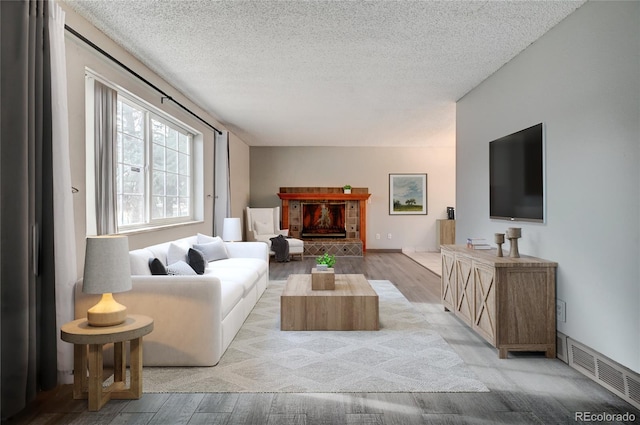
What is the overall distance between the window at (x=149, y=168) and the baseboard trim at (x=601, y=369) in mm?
3805

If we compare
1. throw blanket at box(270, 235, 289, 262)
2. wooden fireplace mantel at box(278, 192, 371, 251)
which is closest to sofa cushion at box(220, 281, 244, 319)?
throw blanket at box(270, 235, 289, 262)

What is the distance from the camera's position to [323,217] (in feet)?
33.9

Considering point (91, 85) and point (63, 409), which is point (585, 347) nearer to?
point (63, 409)

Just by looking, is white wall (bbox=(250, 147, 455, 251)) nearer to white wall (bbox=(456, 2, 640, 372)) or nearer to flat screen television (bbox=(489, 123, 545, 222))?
flat screen television (bbox=(489, 123, 545, 222))

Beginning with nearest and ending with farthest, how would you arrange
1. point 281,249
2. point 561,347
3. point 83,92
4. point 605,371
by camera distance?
point 605,371, point 561,347, point 83,92, point 281,249

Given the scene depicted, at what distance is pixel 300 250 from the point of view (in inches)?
351

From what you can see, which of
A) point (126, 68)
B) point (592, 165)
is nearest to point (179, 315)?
point (126, 68)

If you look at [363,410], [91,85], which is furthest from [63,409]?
[91,85]

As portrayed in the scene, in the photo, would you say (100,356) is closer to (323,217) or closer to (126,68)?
(126,68)

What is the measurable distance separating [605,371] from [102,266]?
3.14 m

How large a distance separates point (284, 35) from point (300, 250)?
5.78 m

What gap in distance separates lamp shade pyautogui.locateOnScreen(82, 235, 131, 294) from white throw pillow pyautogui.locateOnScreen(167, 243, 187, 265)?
5.61 ft

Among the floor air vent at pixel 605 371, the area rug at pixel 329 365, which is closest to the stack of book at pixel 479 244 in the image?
the area rug at pixel 329 365

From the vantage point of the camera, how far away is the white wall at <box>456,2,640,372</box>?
255cm
